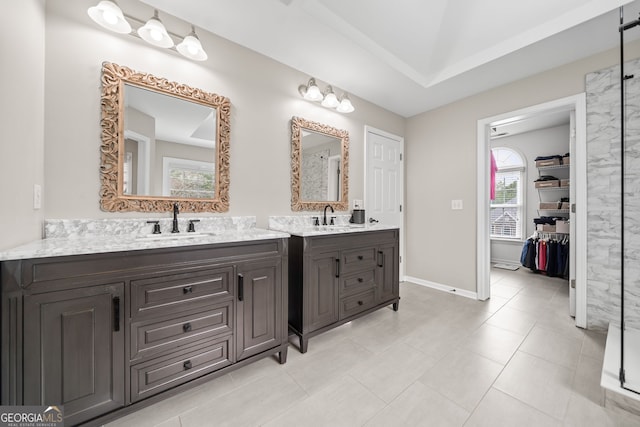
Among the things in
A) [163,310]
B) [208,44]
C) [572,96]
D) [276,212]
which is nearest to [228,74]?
[208,44]

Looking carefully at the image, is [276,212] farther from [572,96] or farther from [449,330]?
[572,96]

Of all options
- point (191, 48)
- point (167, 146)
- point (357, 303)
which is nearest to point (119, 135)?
point (167, 146)

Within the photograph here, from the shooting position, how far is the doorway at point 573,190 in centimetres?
227

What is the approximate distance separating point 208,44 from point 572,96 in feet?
11.1

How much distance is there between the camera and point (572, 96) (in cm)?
234

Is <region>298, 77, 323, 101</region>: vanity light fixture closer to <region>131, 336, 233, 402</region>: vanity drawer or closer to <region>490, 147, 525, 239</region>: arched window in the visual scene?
<region>131, 336, 233, 402</region>: vanity drawer

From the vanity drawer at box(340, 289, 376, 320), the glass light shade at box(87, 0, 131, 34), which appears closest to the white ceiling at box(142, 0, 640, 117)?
the glass light shade at box(87, 0, 131, 34)

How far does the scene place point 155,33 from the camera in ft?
5.27

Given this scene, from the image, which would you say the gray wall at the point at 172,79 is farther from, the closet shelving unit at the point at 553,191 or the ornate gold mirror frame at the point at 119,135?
the closet shelving unit at the point at 553,191

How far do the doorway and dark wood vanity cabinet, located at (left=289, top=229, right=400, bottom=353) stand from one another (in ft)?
4.43

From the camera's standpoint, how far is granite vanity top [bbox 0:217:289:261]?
1.03m

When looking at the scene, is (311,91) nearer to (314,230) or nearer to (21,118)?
(314,230)

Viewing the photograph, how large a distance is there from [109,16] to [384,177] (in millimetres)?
3046

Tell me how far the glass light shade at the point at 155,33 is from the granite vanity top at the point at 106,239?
1.22m
